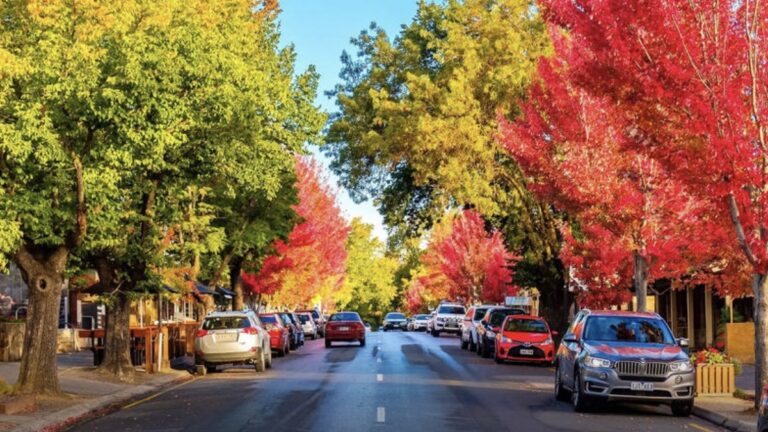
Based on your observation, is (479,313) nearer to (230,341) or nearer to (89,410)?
(230,341)

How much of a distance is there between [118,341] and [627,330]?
532 inches

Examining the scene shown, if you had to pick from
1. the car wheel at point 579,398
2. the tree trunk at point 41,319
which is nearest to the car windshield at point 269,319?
the tree trunk at point 41,319

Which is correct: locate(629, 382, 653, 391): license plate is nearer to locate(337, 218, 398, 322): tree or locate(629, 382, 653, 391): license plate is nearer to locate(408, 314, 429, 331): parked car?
locate(408, 314, 429, 331): parked car

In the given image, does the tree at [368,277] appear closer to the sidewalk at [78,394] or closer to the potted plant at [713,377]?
the sidewalk at [78,394]

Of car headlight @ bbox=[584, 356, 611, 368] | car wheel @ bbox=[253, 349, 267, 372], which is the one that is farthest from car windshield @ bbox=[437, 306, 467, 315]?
car headlight @ bbox=[584, 356, 611, 368]

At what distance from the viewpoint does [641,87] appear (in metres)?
17.1

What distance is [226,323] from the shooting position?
2942 cm

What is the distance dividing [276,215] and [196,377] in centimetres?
1423

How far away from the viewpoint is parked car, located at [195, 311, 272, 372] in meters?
28.9

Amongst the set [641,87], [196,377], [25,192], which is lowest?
[196,377]

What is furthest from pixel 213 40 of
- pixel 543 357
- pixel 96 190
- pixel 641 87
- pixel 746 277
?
pixel 543 357

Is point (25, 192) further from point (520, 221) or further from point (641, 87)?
point (520, 221)

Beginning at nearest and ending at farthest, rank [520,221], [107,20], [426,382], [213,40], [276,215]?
[107,20] → [213,40] → [426,382] → [520,221] → [276,215]

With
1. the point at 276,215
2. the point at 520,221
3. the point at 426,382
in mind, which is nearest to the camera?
the point at 426,382
